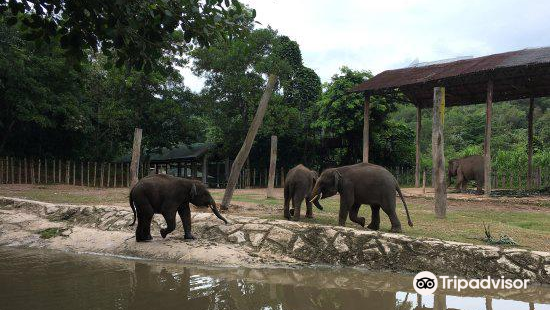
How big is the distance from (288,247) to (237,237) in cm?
100

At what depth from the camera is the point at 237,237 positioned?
8133 mm

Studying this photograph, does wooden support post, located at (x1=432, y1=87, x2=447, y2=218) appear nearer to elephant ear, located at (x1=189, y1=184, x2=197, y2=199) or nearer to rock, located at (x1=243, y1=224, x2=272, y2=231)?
rock, located at (x1=243, y1=224, x2=272, y2=231)

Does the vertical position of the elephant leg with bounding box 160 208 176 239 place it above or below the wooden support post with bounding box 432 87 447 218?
below

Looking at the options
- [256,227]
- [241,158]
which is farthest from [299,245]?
[241,158]

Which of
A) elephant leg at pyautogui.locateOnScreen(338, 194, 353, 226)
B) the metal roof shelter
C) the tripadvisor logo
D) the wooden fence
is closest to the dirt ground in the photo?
elephant leg at pyautogui.locateOnScreen(338, 194, 353, 226)

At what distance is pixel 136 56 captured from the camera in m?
4.67

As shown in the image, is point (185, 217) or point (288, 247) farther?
point (185, 217)

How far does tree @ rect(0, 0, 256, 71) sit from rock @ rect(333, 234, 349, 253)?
399 centimetres

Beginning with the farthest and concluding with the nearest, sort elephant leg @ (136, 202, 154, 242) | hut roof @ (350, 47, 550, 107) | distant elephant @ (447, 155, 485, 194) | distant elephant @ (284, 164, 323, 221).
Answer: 1. distant elephant @ (447, 155, 485, 194)
2. hut roof @ (350, 47, 550, 107)
3. distant elephant @ (284, 164, 323, 221)
4. elephant leg @ (136, 202, 154, 242)

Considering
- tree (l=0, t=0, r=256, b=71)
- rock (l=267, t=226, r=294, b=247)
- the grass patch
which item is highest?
tree (l=0, t=0, r=256, b=71)

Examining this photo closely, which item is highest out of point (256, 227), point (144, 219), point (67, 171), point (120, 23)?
point (120, 23)

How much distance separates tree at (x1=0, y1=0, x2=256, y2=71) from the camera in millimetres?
4281

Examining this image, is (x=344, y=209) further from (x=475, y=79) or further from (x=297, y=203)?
(x=475, y=79)

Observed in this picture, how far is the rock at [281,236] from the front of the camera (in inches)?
306
